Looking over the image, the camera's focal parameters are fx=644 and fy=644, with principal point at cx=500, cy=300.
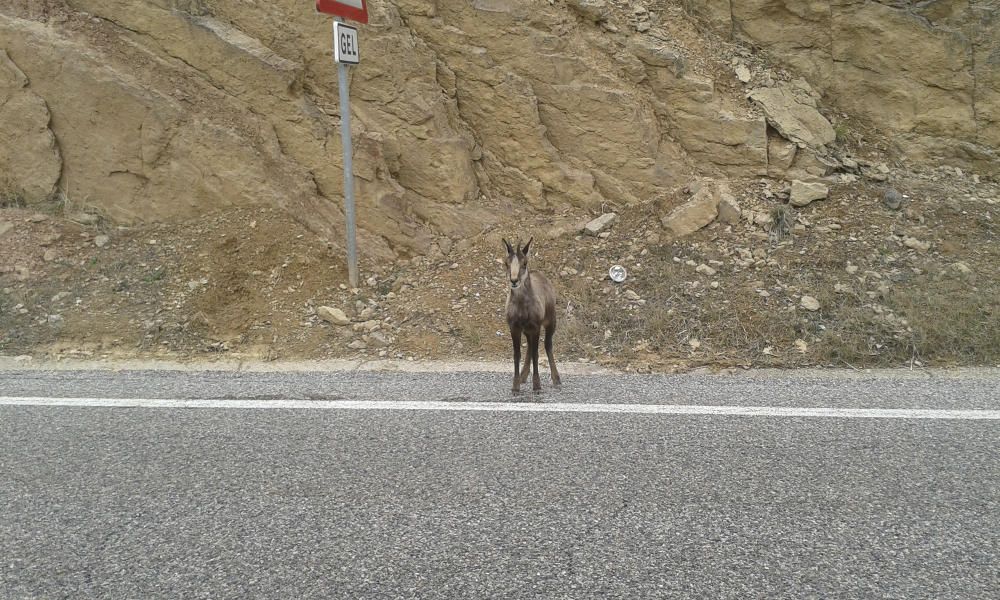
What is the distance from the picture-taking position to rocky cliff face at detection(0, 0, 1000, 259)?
845 centimetres

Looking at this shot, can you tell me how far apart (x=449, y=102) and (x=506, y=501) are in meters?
7.16

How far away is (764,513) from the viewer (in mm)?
3211

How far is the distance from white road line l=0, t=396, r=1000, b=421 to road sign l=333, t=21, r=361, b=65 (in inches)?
154

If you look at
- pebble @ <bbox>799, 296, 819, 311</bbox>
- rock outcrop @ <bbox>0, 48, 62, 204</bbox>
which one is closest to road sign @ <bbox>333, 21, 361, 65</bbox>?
rock outcrop @ <bbox>0, 48, 62, 204</bbox>

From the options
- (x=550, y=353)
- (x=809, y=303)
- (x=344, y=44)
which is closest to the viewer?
(x=550, y=353)

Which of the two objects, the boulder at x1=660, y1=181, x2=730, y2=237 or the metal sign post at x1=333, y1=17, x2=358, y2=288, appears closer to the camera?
the metal sign post at x1=333, y1=17, x2=358, y2=288

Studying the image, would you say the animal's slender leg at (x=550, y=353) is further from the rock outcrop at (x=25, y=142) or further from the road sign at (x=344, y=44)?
the rock outcrop at (x=25, y=142)

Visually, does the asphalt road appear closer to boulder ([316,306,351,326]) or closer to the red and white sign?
boulder ([316,306,351,326])

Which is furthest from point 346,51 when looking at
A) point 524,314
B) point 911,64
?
point 911,64

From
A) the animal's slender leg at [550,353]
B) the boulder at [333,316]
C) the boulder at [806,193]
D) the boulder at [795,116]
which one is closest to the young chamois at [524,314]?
the animal's slender leg at [550,353]

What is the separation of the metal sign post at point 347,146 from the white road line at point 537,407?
3022mm

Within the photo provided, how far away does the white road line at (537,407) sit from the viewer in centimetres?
451

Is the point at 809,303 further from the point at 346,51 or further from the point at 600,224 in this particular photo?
the point at 346,51

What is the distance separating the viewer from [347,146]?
7.32 meters
